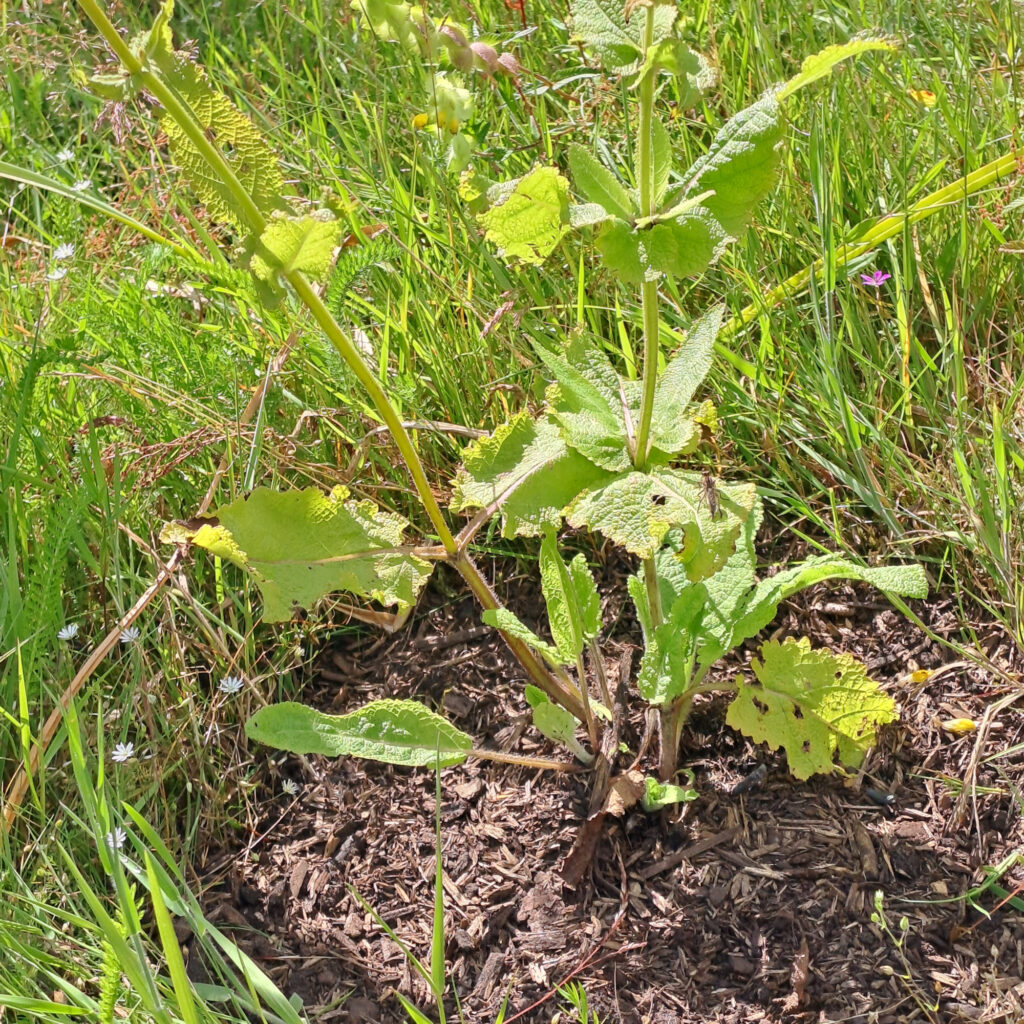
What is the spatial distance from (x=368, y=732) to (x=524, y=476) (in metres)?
0.41

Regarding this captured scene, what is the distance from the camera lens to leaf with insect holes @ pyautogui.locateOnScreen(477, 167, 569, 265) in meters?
1.25

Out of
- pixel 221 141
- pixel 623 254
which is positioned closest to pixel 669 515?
pixel 623 254

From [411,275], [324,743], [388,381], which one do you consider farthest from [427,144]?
[324,743]

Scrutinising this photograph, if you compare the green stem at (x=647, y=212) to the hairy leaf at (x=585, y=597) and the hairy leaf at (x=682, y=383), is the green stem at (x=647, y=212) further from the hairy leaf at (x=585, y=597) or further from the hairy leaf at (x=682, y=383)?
the hairy leaf at (x=585, y=597)

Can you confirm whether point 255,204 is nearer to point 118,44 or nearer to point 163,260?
point 118,44

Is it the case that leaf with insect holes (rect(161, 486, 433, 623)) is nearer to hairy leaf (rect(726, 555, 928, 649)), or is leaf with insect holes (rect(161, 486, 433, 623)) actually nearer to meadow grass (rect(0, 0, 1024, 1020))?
meadow grass (rect(0, 0, 1024, 1020))

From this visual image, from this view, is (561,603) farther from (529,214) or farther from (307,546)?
(529,214)

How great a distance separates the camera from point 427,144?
2.05 meters

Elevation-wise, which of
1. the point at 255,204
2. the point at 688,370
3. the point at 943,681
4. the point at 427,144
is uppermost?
the point at 255,204

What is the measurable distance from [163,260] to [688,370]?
4.27 ft

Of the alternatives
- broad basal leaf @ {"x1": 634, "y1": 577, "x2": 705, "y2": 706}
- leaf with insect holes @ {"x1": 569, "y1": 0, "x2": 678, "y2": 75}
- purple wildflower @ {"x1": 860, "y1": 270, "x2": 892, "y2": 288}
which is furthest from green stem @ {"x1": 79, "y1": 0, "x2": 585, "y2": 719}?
purple wildflower @ {"x1": 860, "y1": 270, "x2": 892, "y2": 288}

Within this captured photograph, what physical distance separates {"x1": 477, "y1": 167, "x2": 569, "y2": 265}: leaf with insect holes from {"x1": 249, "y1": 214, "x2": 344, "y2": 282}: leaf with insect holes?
192mm

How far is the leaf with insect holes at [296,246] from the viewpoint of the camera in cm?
119

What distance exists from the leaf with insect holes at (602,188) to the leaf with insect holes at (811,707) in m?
0.62
